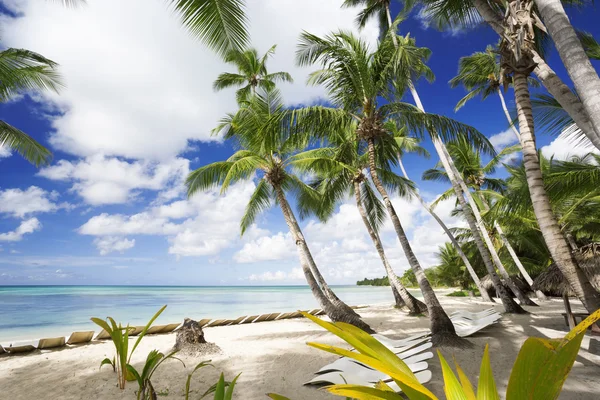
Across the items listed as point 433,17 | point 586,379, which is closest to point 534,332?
point 586,379

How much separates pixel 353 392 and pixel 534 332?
7928mm

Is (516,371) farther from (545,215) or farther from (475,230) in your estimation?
(475,230)

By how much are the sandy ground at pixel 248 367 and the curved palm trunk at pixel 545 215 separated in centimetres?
114

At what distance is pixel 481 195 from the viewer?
55.6ft

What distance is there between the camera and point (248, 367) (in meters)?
5.15

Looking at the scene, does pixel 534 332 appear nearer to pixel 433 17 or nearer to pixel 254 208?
pixel 433 17

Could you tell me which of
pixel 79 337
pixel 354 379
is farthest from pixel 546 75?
pixel 79 337

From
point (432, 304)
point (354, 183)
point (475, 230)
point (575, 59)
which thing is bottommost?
point (432, 304)

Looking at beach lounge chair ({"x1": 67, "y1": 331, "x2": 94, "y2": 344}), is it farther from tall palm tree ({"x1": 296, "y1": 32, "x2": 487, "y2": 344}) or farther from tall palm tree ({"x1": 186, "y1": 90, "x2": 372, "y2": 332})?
tall palm tree ({"x1": 296, "y1": 32, "x2": 487, "y2": 344})

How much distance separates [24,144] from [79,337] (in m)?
5.39

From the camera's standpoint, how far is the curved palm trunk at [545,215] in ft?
13.3

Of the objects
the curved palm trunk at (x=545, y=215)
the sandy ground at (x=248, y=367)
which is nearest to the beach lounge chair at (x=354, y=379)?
the sandy ground at (x=248, y=367)

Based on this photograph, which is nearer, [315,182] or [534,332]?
[534,332]

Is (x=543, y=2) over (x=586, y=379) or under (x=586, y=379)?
over
